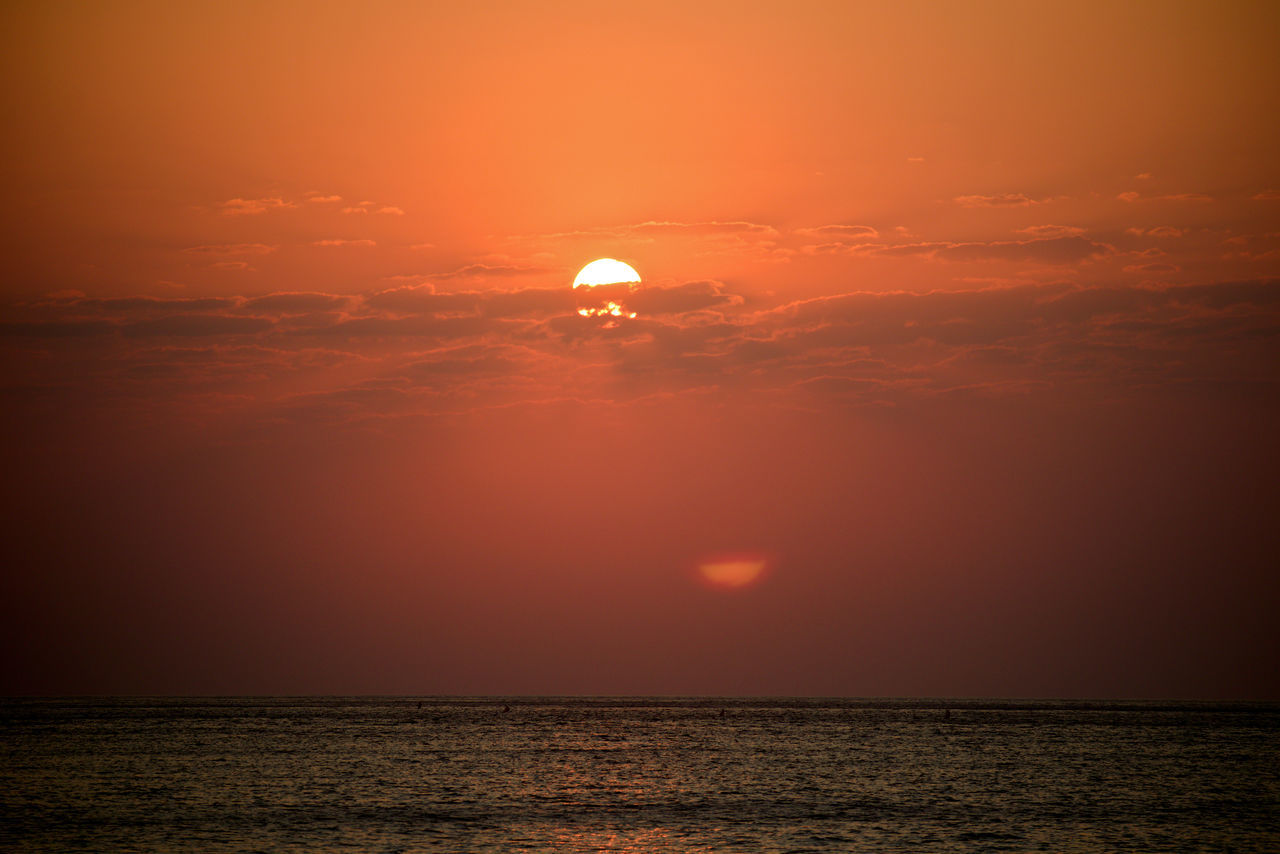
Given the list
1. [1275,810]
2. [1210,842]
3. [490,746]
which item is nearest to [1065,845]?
[1210,842]

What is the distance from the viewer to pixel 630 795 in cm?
7444

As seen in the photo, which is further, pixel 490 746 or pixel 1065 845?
pixel 490 746

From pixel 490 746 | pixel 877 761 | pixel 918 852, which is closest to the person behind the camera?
pixel 918 852

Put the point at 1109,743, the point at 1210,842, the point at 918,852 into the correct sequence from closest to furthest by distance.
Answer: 1. the point at 918,852
2. the point at 1210,842
3. the point at 1109,743

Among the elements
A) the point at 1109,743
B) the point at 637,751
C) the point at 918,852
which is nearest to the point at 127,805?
the point at 918,852

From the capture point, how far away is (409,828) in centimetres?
5697

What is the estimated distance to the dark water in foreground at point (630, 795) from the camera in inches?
2132

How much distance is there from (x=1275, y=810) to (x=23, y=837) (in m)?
66.1

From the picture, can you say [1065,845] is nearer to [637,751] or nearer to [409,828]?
[409,828]

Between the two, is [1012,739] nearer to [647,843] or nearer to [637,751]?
[637,751]

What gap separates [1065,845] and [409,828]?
1193 inches

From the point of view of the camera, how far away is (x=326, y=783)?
82000mm

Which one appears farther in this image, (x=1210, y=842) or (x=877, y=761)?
(x=877, y=761)

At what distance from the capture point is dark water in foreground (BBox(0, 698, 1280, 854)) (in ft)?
178
